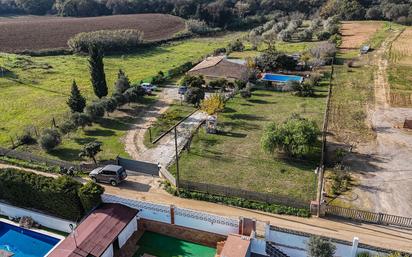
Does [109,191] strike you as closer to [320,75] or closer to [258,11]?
[320,75]

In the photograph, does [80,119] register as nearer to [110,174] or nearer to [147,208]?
[110,174]

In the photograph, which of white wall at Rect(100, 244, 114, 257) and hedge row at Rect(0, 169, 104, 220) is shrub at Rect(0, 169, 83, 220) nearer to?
hedge row at Rect(0, 169, 104, 220)

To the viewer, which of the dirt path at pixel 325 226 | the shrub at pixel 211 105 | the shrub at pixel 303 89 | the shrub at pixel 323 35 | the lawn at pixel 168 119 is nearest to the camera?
the dirt path at pixel 325 226

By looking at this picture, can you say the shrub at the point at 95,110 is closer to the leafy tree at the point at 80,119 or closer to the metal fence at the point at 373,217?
the leafy tree at the point at 80,119

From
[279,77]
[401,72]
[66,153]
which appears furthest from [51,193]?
[401,72]

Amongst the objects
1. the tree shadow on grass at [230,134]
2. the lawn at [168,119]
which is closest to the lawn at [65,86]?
the lawn at [168,119]
